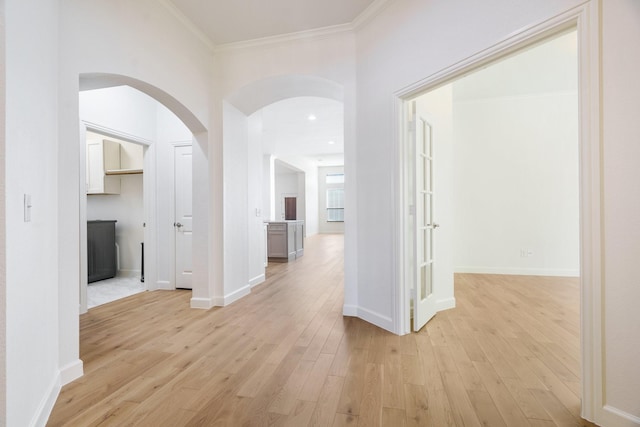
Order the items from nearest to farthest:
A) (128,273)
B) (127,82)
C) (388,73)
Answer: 1. (127,82)
2. (388,73)
3. (128,273)

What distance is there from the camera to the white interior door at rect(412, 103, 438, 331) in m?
2.76

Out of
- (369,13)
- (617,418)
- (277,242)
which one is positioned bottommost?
(617,418)

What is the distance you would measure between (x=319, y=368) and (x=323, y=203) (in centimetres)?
1317

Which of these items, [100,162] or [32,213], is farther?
[100,162]

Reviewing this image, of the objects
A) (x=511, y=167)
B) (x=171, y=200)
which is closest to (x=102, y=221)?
(x=171, y=200)

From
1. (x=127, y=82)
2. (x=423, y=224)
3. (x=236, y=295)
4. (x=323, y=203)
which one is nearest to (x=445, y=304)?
(x=423, y=224)

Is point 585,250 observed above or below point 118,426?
above

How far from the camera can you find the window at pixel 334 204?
49.2 ft

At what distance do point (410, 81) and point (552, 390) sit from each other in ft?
7.95

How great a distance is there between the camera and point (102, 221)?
16.4ft

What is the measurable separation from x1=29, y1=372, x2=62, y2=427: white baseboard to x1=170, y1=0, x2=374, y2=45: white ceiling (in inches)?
128

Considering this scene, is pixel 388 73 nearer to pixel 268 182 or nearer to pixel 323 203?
pixel 268 182

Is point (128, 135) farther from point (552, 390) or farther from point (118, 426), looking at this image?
point (552, 390)

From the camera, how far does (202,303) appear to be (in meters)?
3.52
